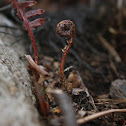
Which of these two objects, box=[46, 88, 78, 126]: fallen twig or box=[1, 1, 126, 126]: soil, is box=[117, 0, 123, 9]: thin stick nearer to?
box=[1, 1, 126, 126]: soil

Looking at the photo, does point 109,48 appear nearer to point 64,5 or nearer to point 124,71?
point 124,71

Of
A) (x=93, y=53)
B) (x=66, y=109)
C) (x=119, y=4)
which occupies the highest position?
(x=119, y=4)

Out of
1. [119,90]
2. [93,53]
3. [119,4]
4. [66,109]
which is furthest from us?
[119,4]

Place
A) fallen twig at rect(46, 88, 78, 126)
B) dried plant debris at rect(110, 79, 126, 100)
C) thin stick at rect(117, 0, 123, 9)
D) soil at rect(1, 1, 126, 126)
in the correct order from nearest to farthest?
fallen twig at rect(46, 88, 78, 126)
soil at rect(1, 1, 126, 126)
dried plant debris at rect(110, 79, 126, 100)
thin stick at rect(117, 0, 123, 9)

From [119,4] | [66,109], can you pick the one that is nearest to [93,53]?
[119,4]

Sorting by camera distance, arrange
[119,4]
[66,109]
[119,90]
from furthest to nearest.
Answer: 1. [119,4]
2. [119,90]
3. [66,109]

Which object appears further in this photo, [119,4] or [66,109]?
[119,4]

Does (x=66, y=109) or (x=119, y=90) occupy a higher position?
(x=66, y=109)

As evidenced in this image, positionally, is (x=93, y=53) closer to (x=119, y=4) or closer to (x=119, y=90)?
(x=119, y=90)

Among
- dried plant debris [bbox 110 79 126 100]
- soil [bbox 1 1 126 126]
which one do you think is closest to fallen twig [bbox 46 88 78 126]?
soil [bbox 1 1 126 126]
